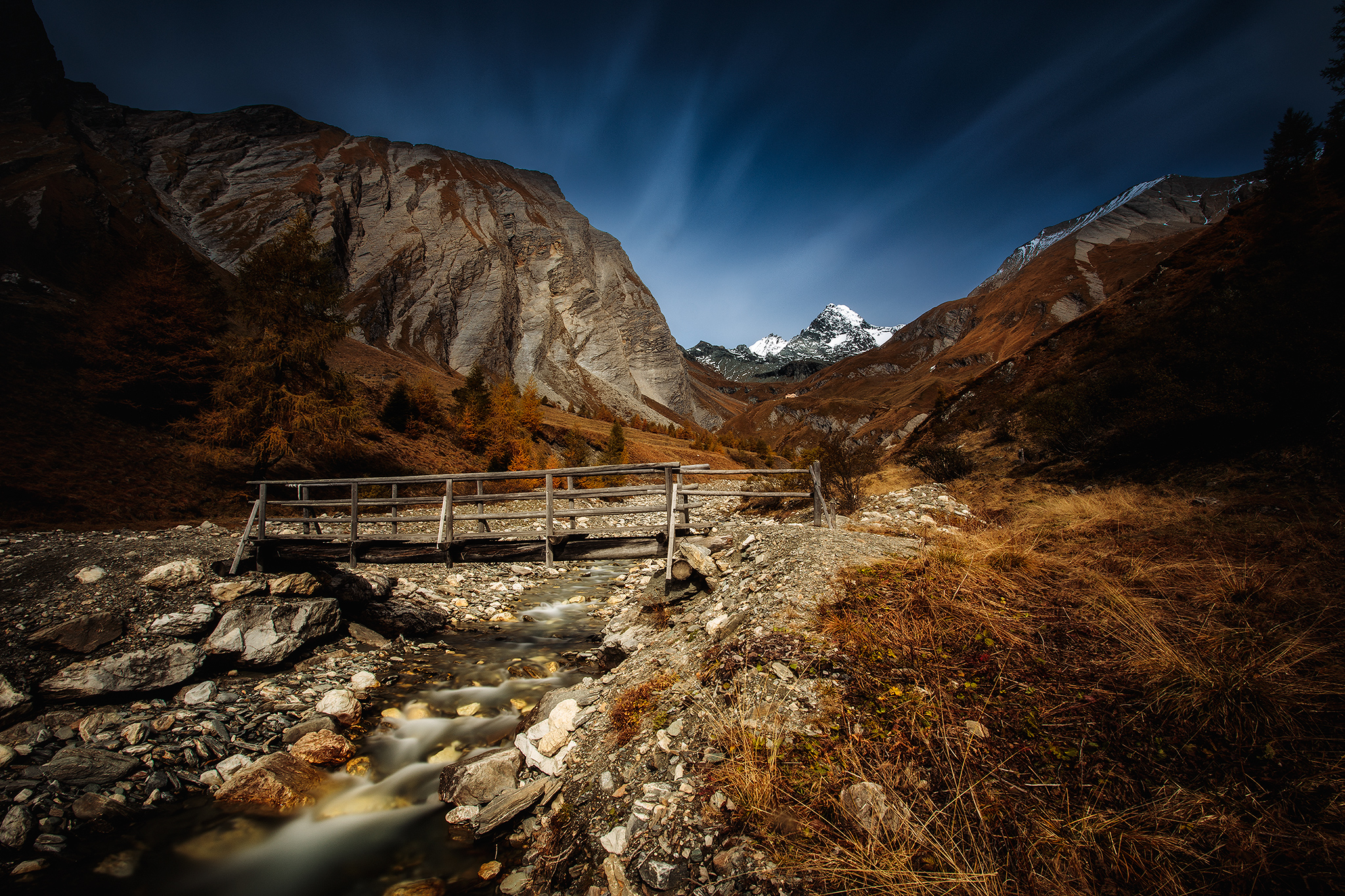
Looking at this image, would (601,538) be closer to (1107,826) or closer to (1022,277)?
(1107,826)

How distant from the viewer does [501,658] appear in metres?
10.2

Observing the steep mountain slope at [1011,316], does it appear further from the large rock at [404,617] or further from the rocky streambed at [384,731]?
the rocky streambed at [384,731]

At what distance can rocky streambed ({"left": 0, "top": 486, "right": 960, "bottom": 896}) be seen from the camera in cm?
430

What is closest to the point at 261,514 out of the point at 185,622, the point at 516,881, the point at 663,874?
the point at 185,622

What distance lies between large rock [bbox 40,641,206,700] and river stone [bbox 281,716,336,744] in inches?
97.8

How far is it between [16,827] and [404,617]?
22.7ft

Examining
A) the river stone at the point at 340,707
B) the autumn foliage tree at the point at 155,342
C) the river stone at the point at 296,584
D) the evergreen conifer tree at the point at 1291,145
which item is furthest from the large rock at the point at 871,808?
the evergreen conifer tree at the point at 1291,145

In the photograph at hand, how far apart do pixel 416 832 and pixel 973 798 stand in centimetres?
629

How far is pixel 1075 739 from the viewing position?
345 centimetres

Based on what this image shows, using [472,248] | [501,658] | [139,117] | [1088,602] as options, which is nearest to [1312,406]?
[1088,602]

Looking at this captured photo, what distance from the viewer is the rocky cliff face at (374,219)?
60.4 m

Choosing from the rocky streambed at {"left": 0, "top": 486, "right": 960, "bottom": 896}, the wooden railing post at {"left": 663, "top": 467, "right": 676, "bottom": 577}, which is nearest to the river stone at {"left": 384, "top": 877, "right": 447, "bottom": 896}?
the rocky streambed at {"left": 0, "top": 486, "right": 960, "bottom": 896}

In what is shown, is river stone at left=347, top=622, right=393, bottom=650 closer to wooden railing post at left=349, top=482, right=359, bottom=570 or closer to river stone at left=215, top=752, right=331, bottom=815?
wooden railing post at left=349, top=482, right=359, bottom=570

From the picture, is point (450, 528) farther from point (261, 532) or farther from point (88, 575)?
point (88, 575)
